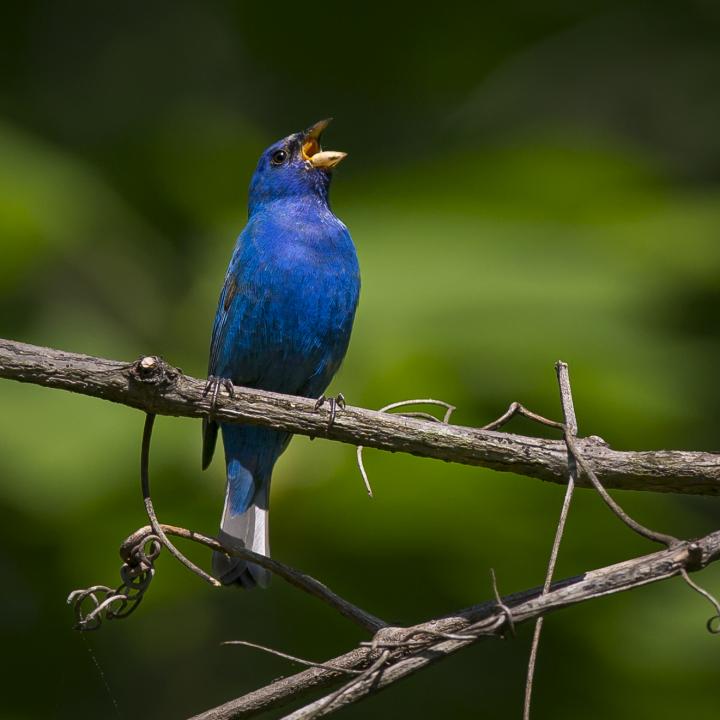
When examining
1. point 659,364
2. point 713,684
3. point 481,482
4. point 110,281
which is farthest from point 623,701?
point 110,281

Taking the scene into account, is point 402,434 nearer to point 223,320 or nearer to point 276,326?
point 276,326

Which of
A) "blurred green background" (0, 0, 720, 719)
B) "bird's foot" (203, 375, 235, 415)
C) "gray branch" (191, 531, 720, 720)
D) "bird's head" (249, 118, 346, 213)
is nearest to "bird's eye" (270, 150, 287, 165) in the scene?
"bird's head" (249, 118, 346, 213)

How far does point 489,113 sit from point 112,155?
2.05m

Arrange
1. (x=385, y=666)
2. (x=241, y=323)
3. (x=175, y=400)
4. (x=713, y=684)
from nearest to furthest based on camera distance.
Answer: (x=385, y=666) < (x=175, y=400) < (x=713, y=684) < (x=241, y=323)

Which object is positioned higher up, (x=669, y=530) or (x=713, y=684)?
(x=669, y=530)

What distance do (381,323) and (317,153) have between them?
1052 millimetres

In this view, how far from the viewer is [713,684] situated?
14.4ft

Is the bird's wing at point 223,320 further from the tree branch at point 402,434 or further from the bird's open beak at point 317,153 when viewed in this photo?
the tree branch at point 402,434

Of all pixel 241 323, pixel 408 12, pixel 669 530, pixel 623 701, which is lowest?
pixel 623 701

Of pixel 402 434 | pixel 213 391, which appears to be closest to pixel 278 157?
pixel 213 391

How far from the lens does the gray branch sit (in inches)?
97.4

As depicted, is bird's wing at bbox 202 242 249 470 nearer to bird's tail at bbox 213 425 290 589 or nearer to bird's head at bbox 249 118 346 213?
bird's tail at bbox 213 425 290 589

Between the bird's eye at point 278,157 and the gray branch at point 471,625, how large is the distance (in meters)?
3.30

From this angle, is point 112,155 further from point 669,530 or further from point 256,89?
point 669,530
